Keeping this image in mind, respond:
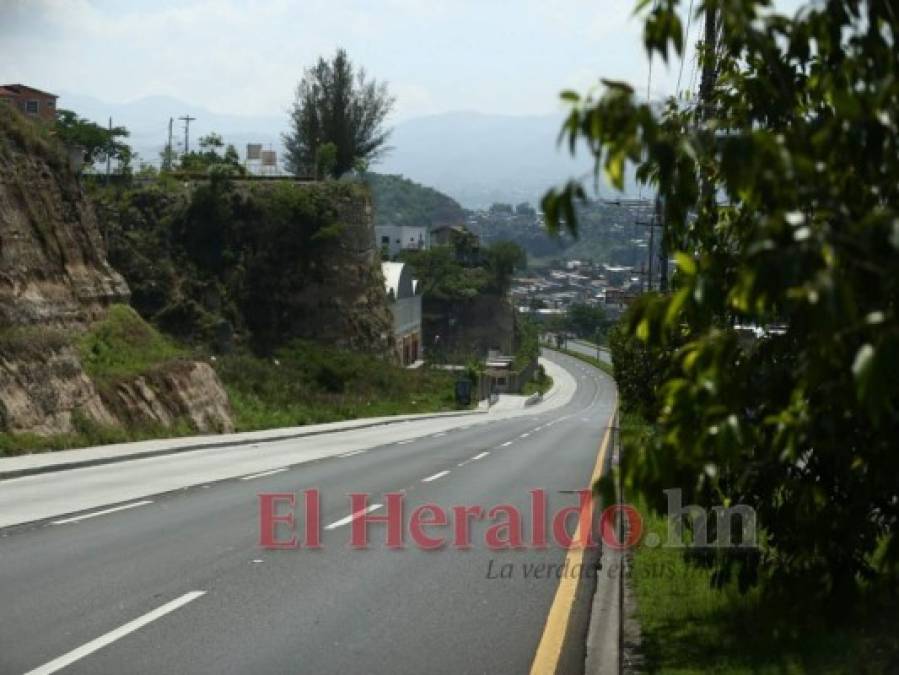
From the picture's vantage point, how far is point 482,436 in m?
39.0

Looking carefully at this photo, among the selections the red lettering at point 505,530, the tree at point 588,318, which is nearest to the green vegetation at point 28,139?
the red lettering at point 505,530

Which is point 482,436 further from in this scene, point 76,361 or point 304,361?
point 304,361

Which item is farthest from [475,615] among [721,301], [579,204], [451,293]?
[451,293]

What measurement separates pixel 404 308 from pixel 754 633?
9232 centimetres

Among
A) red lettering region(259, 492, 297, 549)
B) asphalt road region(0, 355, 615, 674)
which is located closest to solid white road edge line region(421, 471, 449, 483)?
asphalt road region(0, 355, 615, 674)

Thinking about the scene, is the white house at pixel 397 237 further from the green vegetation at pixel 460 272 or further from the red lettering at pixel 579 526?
the red lettering at pixel 579 526

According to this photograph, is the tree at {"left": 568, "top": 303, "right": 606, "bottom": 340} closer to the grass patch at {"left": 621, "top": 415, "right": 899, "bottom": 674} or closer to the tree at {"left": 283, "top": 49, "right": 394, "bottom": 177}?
the tree at {"left": 283, "top": 49, "right": 394, "bottom": 177}

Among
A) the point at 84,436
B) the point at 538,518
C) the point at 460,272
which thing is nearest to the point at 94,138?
the point at 84,436

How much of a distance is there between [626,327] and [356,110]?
264ft

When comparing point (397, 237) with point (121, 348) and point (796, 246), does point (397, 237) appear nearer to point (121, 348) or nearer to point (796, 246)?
point (121, 348)

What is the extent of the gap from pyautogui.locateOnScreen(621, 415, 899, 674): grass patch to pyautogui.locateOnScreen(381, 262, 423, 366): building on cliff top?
84.0 m

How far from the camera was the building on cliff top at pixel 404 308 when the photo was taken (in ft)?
316

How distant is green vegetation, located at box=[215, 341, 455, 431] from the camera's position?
151ft

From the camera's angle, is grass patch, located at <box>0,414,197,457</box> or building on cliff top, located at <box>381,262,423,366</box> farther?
building on cliff top, located at <box>381,262,423,366</box>
